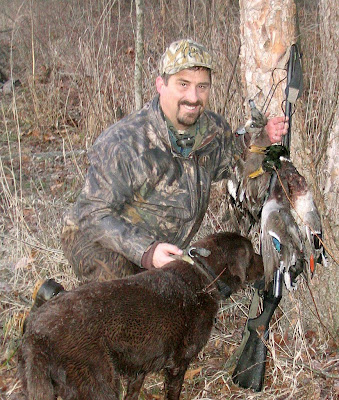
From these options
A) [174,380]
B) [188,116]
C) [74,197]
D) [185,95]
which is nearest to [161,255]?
[174,380]

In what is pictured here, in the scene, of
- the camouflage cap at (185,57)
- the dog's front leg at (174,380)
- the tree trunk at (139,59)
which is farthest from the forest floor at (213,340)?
the camouflage cap at (185,57)

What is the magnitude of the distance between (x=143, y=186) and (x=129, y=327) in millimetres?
1191

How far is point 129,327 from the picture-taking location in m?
2.94

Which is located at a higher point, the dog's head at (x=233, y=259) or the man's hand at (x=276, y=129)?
the man's hand at (x=276, y=129)

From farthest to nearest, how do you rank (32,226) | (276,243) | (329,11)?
(32,226)
(329,11)
(276,243)

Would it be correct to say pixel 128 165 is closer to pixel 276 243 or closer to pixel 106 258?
pixel 106 258

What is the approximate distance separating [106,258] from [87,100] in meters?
3.04

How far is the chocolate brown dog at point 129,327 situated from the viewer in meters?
2.69

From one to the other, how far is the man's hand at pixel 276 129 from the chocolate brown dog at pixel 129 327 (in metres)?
0.77

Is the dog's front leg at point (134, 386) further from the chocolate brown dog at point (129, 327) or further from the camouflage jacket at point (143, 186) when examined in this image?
the camouflage jacket at point (143, 186)

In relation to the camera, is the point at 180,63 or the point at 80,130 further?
the point at 80,130

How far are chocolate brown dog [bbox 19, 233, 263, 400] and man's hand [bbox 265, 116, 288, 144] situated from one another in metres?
0.77

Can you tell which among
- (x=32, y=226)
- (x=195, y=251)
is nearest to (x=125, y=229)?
(x=195, y=251)

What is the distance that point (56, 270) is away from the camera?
4918 mm
